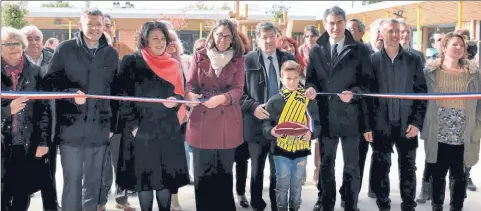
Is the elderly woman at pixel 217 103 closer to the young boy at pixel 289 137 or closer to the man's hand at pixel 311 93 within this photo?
the young boy at pixel 289 137

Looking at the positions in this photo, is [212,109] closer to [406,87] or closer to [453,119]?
[406,87]

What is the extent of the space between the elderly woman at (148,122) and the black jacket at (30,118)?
62 centimetres

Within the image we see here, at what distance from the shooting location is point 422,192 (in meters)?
5.32

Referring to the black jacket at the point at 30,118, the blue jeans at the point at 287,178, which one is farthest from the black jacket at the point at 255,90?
the black jacket at the point at 30,118

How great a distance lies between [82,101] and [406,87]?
2.75 metres

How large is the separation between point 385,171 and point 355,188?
37cm

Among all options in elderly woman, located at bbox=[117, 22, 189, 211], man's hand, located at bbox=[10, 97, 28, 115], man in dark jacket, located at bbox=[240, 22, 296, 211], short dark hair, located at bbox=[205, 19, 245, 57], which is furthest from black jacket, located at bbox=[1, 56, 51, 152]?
man in dark jacket, located at bbox=[240, 22, 296, 211]

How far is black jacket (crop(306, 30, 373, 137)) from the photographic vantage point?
14.1ft

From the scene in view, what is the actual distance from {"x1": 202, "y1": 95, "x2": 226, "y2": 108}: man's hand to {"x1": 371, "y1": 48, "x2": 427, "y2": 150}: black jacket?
4.65ft

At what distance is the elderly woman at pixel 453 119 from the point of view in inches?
173

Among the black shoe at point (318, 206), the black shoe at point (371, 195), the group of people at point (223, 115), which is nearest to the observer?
the group of people at point (223, 115)

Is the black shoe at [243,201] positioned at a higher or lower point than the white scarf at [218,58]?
lower

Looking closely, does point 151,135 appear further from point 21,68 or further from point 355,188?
point 355,188

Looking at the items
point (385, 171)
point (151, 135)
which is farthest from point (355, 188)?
point (151, 135)
